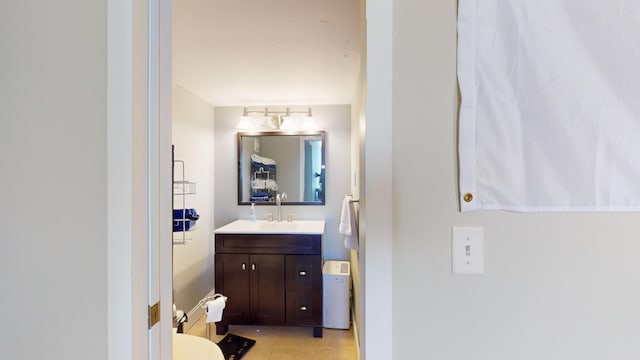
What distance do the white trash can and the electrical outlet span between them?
206 centimetres

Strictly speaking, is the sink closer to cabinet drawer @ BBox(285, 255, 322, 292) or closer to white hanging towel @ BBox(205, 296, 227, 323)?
cabinet drawer @ BBox(285, 255, 322, 292)

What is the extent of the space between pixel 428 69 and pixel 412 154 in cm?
21

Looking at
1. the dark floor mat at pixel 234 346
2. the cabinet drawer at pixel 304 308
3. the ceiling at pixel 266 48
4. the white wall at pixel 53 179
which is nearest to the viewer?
the white wall at pixel 53 179

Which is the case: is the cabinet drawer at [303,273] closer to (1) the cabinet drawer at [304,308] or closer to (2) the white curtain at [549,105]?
(1) the cabinet drawer at [304,308]

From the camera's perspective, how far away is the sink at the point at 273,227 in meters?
2.61

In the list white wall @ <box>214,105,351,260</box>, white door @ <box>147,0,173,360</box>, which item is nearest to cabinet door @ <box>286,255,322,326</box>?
white wall @ <box>214,105,351,260</box>

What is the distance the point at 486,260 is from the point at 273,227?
2.49m

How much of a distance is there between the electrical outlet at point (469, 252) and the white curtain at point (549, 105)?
0.20ft

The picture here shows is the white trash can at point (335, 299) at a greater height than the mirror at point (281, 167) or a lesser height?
lesser

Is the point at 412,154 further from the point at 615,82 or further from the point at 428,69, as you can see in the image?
the point at 615,82

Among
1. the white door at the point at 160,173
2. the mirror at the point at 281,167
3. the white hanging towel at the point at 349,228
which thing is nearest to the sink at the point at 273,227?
the mirror at the point at 281,167

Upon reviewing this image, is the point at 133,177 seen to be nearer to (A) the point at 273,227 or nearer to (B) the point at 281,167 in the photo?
(A) the point at 273,227

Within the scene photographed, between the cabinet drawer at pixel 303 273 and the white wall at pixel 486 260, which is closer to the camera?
the white wall at pixel 486 260

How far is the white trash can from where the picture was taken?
263 cm
